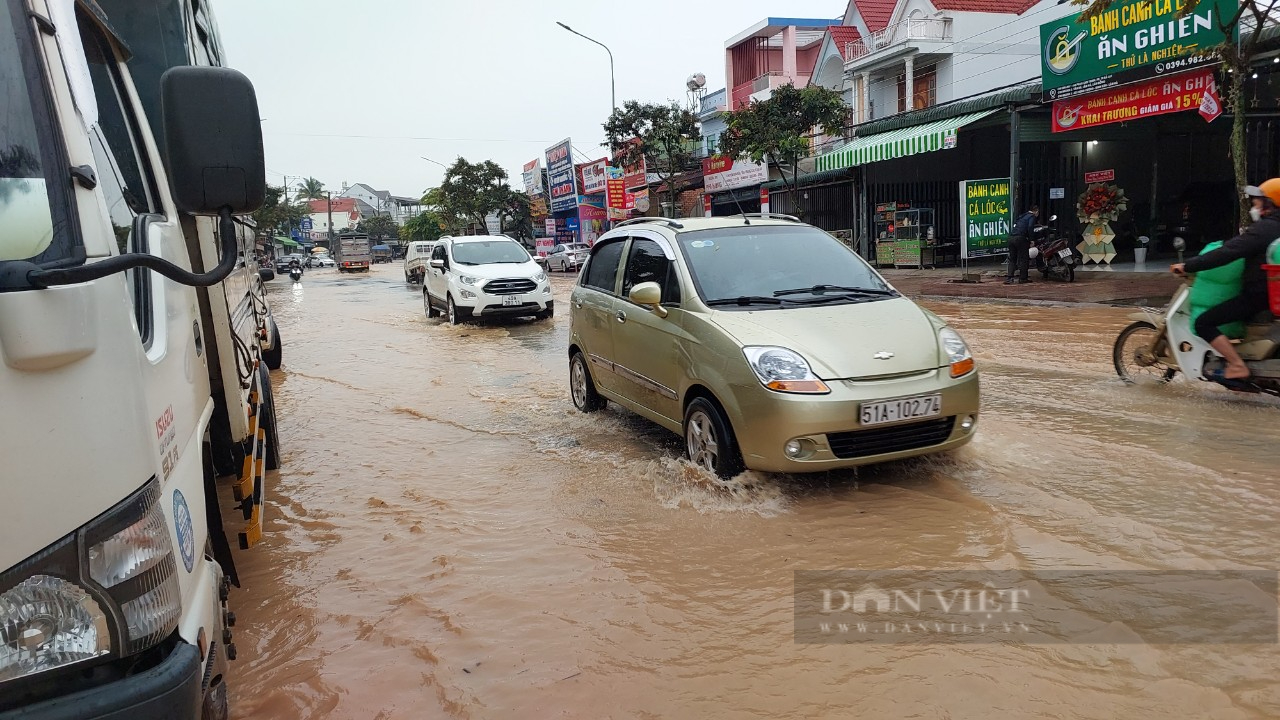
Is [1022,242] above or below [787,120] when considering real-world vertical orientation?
below

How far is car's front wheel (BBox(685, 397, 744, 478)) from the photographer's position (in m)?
4.70

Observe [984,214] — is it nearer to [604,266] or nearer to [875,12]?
[604,266]

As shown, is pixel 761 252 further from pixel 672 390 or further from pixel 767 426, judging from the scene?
pixel 767 426

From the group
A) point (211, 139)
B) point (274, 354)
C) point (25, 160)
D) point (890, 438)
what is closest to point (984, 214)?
point (274, 354)

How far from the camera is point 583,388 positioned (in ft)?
24.1

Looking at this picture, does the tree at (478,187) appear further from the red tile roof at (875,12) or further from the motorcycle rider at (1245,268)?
the motorcycle rider at (1245,268)

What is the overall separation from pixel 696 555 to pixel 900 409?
1.32m

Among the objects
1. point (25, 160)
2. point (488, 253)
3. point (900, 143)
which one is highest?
point (900, 143)

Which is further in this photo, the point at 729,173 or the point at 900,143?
the point at 729,173

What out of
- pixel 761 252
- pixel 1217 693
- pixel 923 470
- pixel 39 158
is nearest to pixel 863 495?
pixel 923 470

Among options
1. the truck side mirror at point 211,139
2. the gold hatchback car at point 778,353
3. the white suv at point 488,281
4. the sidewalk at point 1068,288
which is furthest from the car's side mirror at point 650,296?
the sidewalk at point 1068,288

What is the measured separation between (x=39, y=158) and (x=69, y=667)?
1040mm

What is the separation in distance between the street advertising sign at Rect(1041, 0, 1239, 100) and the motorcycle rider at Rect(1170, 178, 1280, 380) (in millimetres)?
9733

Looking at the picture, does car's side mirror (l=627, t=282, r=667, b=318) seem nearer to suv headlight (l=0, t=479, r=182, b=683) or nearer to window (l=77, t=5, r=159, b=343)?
window (l=77, t=5, r=159, b=343)
